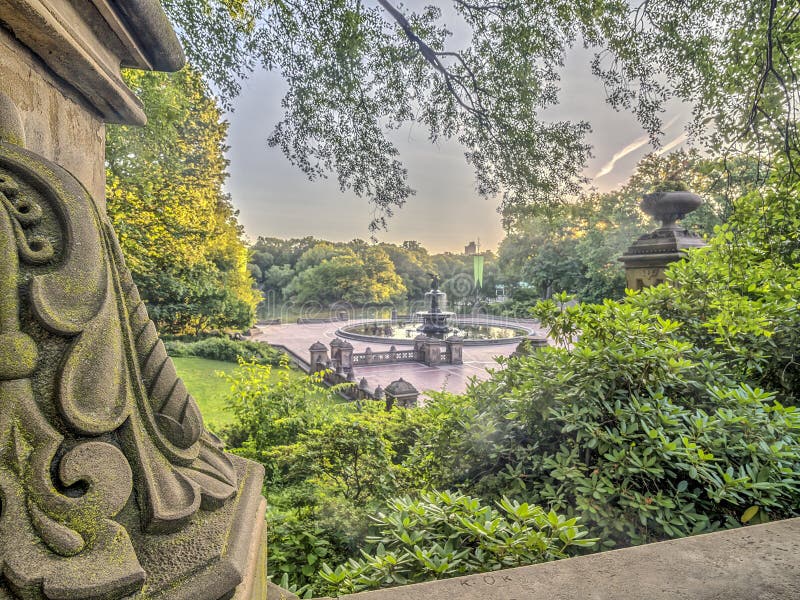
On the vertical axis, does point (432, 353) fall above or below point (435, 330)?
below

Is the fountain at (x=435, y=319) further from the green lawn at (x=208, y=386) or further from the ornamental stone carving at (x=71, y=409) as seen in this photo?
the ornamental stone carving at (x=71, y=409)

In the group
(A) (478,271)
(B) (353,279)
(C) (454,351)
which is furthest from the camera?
(A) (478,271)

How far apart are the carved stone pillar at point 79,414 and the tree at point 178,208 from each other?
15.7 ft

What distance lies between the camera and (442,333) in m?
21.2

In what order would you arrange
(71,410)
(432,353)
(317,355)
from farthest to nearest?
(432,353), (317,355), (71,410)

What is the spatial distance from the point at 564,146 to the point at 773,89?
1.84 m

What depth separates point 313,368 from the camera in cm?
1441

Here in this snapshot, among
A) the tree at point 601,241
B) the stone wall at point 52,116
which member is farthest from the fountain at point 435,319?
the stone wall at point 52,116

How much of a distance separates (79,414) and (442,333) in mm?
20632

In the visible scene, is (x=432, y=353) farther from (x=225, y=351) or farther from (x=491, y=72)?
(x=491, y=72)

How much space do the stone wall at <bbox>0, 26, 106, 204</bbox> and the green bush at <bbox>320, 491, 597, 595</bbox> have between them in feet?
5.66

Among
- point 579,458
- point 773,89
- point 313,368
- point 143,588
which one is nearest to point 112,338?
point 143,588

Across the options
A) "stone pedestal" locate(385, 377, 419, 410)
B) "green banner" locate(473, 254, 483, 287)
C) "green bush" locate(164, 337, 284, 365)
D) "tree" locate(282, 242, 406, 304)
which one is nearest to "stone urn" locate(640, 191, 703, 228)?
"stone pedestal" locate(385, 377, 419, 410)

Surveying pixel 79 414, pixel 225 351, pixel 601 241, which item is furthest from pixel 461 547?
pixel 601 241
